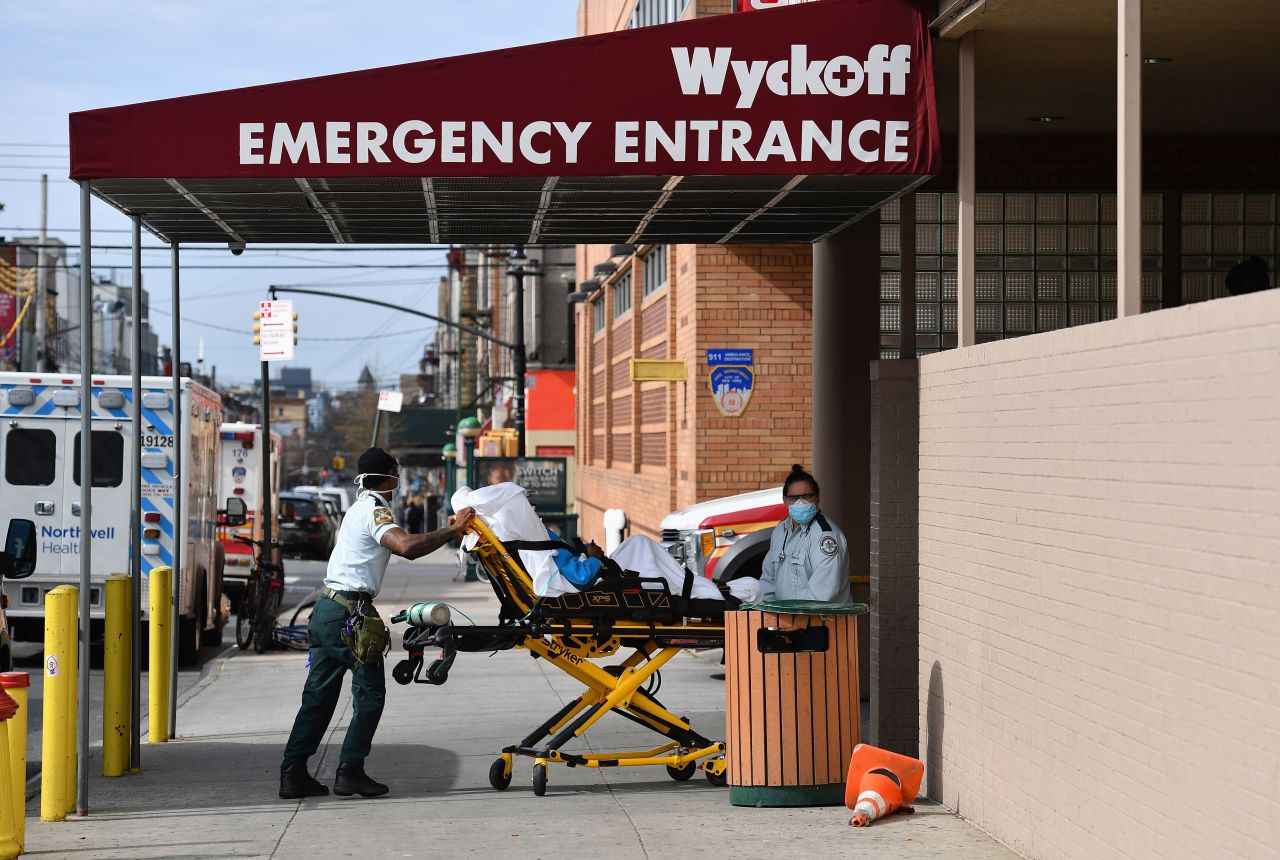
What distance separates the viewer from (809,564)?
30.4ft

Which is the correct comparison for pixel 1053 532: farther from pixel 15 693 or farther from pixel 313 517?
pixel 313 517

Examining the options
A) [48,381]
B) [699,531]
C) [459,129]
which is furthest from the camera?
[48,381]

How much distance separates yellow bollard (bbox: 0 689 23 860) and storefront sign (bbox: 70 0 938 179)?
9.57 ft

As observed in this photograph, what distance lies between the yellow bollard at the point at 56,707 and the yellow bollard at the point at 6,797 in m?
0.91

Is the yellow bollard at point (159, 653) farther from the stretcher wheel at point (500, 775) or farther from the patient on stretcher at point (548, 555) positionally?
the patient on stretcher at point (548, 555)

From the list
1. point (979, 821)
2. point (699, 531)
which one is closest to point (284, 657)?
point (699, 531)

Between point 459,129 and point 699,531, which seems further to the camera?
point 699,531

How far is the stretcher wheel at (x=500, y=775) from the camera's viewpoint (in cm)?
908

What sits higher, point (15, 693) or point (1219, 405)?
point (1219, 405)

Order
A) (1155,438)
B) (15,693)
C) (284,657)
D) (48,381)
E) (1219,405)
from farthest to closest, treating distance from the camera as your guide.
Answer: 1. (284,657)
2. (48,381)
3. (15,693)
4. (1155,438)
5. (1219,405)

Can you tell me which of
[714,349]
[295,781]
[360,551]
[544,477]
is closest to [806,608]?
[360,551]

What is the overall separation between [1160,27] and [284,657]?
1269 cm

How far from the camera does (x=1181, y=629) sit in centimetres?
570

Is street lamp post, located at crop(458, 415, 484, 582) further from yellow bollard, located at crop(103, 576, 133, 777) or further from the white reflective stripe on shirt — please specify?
the white reflective stripe on shirt
